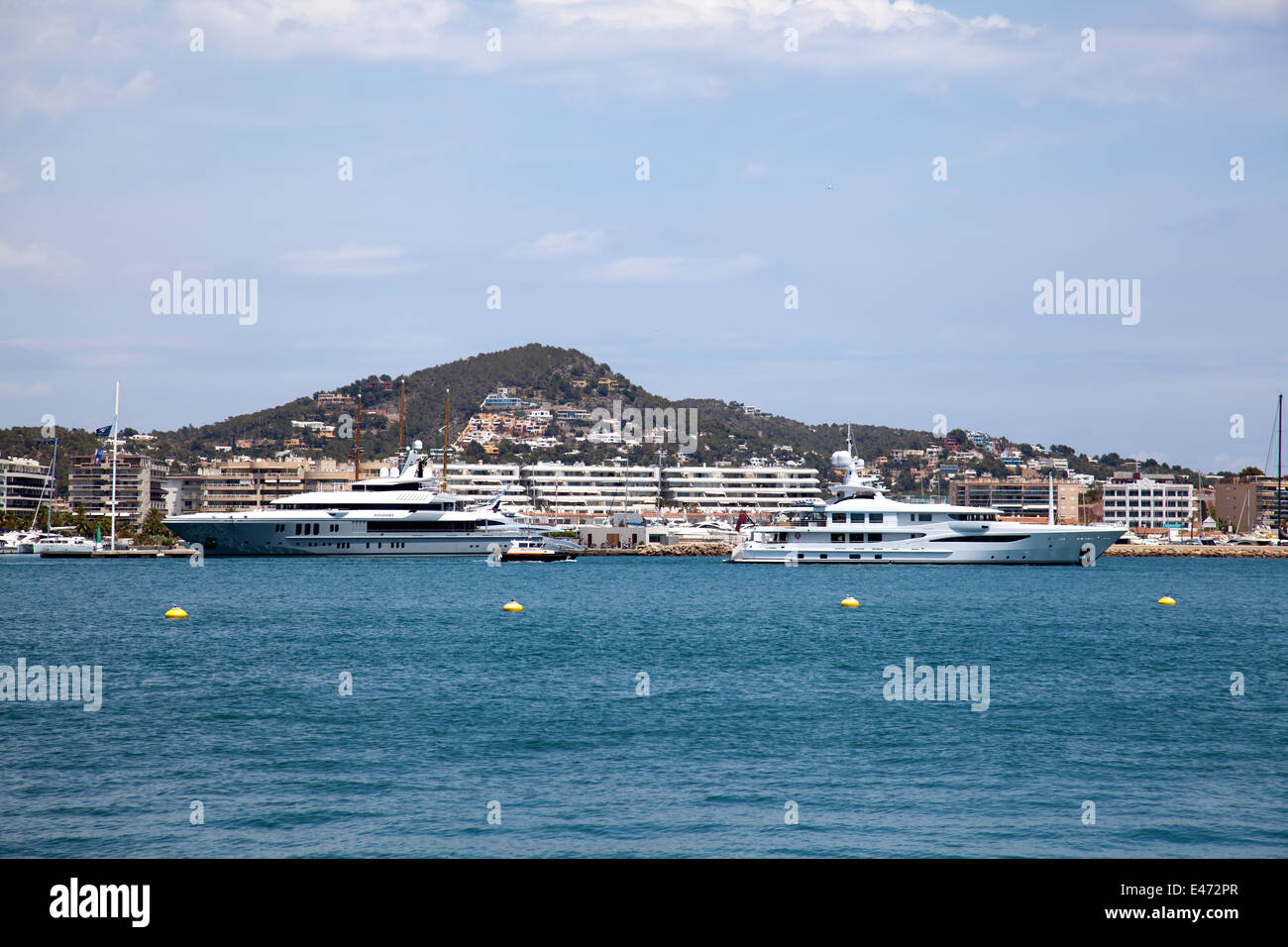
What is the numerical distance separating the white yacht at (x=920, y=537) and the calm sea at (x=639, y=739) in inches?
1388

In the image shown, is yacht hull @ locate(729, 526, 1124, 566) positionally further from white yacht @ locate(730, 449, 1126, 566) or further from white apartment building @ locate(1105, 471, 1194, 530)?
white apartment building @ locate(1105, 471, 1194, 530)

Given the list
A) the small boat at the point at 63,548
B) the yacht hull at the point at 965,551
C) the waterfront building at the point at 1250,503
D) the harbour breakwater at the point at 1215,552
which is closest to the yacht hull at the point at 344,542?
the yacht hull at the point at 965,551

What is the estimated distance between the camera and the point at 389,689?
81.0 ft

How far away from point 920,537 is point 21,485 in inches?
5694

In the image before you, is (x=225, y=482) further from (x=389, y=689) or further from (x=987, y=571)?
(x=389, y=689)

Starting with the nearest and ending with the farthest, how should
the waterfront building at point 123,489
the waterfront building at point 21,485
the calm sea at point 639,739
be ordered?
the calm sea at point 639,739 → the waterfront building at point 21,485 → the waterfront building at point 123,489

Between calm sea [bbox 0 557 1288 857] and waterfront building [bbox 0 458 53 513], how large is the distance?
14272 cm

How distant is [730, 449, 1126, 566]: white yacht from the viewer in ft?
258

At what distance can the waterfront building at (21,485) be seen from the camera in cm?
16812

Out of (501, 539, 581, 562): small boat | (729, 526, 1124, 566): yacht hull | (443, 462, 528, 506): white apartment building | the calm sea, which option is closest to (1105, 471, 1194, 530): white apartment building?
(443, 462, 528, 506): white apartment building

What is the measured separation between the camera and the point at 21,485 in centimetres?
17288

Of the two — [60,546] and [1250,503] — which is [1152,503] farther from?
[60,546]

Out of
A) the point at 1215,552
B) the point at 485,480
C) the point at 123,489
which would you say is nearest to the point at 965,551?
the point at 1215,552

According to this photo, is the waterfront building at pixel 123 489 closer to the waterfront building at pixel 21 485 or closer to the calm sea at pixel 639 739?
the waterfront building at pixel 21 485
